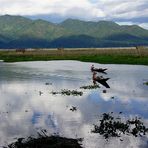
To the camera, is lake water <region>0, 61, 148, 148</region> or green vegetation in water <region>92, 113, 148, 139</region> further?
green vegetation in water <region>92, 113, 148, 139</region>

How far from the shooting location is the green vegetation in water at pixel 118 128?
3092 cm

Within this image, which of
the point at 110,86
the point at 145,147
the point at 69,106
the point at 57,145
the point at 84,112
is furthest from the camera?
the point at 110,86

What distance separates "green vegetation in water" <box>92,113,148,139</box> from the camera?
3092 cm

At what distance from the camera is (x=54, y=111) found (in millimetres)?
41156

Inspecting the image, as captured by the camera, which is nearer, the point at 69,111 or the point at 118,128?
the point at 118,128

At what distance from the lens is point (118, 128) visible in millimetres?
32500

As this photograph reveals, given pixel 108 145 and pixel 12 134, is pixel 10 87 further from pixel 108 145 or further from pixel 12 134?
pixel 108 145

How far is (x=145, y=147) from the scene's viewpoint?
26.9 meters

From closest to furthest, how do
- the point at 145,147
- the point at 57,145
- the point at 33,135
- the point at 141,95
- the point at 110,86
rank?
the point at 57,145 → the point at 145,147 → the point at 33,135 → the point at 141,95 → the point at 110,86

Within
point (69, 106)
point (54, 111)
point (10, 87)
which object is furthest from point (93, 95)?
point (10, 87)

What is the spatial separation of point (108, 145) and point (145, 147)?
263 cm

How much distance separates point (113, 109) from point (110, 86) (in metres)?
22.1

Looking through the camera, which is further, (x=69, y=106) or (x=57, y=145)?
(x=69, y=106)

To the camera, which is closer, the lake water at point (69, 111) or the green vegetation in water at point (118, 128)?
the lake water at point (69, 111)
